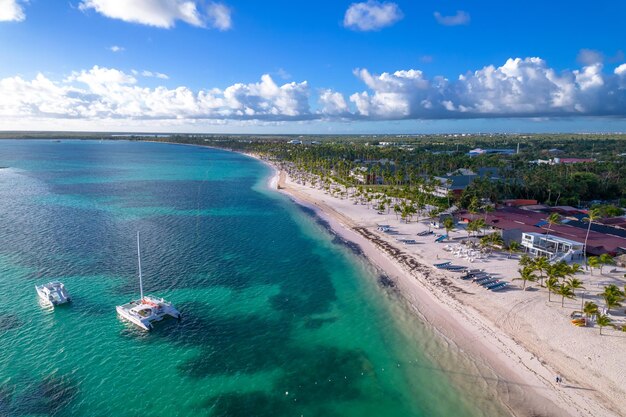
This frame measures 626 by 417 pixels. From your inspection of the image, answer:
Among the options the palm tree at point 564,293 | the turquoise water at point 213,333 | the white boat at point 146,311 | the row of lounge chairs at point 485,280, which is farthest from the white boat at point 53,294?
the palm tree at point 564,293

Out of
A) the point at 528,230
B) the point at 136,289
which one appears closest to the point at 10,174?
the point at 136,289

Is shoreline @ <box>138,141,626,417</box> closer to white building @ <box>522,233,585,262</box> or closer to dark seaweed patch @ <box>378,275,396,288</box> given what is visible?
dark seaweed patch @ <box>378,275,396,288</box>

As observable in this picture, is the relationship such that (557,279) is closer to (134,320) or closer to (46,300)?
(134,320)

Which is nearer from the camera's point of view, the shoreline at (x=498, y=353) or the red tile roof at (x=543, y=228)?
the shoreline at (x=498, y=353)

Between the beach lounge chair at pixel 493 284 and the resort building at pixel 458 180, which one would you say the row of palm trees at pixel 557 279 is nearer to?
the beach lounge chair at pixel 493 284

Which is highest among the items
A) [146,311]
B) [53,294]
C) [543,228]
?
[53,294]

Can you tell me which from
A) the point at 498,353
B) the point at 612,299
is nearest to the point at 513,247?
the point at 612,299
